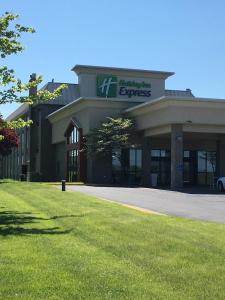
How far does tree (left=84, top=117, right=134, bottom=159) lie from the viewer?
4334 centimetres

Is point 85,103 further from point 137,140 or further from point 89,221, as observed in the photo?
point 89,221

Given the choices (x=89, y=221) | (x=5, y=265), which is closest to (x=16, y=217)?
(x=89, y=221)

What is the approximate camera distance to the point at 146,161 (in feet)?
146

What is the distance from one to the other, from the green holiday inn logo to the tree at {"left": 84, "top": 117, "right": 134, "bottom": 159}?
11.6m

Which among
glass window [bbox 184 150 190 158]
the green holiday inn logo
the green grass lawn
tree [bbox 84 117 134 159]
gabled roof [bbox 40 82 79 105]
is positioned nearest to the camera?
the green grass lawn

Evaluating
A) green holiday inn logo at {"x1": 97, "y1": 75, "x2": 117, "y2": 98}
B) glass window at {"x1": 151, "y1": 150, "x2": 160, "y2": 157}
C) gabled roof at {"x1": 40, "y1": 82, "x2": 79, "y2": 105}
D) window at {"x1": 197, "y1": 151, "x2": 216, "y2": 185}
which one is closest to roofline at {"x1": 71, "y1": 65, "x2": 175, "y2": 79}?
green holiday inn logo at {"x1": 97, "y1": 75, "x2": 117, "y2": 98}

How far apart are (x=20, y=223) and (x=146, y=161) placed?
30.8 meters

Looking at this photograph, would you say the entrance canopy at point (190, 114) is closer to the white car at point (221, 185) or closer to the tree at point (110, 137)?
the tree at point (110, 137)

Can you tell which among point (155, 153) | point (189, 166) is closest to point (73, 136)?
point (155, 153)

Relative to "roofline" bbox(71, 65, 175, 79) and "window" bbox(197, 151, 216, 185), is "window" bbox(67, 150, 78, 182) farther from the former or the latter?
"window" bbox(197, 151, 216, 185)

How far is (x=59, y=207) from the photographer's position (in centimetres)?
1862

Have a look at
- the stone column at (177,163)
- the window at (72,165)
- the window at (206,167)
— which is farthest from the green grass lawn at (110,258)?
the window at (206,167)

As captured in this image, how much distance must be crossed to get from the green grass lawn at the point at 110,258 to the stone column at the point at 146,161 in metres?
29.1

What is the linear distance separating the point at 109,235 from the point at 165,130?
27925 millimetres
